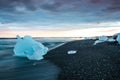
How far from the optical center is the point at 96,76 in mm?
9492

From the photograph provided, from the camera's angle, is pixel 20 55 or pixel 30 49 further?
pixel 20 55

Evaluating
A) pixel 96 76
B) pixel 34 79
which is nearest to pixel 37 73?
pixel 34 79

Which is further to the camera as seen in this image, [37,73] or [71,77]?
[37,73]

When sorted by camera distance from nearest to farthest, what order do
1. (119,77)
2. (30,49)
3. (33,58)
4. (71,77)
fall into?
(119,77)
(71,77)
(33,58)
(30,49)

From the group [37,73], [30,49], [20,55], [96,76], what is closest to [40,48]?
[30,49]

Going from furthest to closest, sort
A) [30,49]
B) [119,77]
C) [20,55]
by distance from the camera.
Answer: [20,55] → [30,49] → [119,77]

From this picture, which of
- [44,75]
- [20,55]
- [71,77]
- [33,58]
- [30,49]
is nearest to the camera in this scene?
[71,77]

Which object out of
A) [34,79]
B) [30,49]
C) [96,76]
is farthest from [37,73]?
[30,49]

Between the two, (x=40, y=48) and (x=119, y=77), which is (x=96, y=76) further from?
(x=40, y=48)

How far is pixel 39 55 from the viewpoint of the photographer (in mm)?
17688

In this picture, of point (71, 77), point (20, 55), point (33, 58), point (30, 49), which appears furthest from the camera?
point (20, 55)

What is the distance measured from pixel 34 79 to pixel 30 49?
8.66 m

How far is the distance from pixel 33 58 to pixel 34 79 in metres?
7.24

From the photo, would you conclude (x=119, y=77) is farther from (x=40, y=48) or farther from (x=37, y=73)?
(x=40, y=48)
